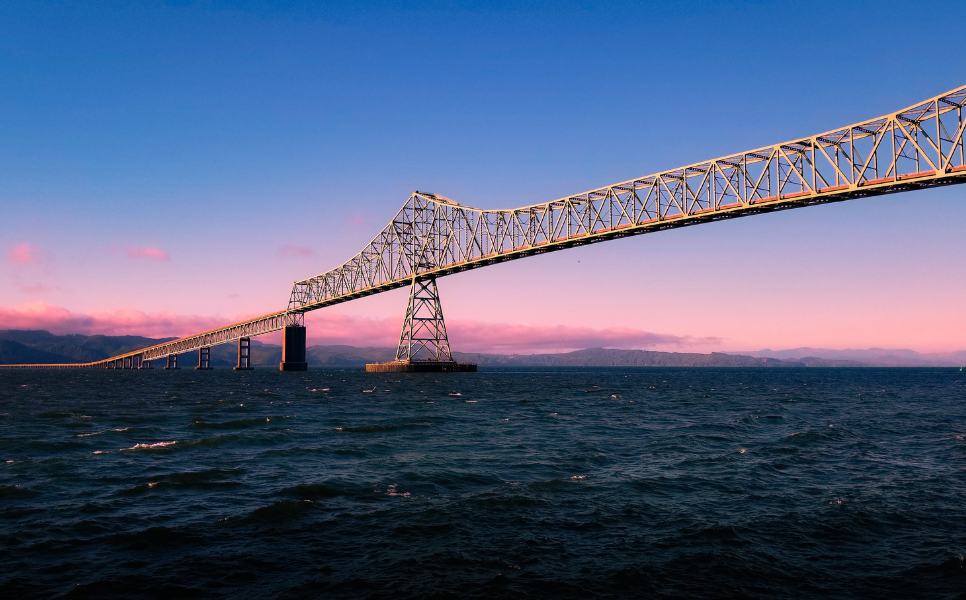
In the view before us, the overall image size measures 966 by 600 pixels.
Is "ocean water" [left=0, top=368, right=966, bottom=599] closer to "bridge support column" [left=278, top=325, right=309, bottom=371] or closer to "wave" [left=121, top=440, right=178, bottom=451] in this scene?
"wave" [left=121, top=440, right=178, bottom=451]

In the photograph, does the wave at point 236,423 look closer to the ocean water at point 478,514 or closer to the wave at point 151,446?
the ocean water at point 478,514

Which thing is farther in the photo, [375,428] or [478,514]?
[375,428]

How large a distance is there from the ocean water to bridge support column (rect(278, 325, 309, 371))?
11961cm

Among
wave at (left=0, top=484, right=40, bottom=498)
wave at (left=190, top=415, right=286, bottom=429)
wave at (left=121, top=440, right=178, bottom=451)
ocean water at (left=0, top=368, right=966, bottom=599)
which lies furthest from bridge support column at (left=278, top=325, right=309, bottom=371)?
wave at (left=0, top=484, right=40, bottom=498)

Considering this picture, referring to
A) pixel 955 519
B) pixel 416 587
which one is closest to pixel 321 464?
pixel 416 587

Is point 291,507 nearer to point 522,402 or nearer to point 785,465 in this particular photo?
point 785,465

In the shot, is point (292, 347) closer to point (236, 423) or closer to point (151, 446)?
point (236, 423)

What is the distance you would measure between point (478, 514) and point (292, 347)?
14084 centimetres

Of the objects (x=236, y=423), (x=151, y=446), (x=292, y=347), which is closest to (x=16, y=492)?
(x=151, y=446)

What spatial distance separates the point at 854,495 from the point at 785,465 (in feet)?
14.5

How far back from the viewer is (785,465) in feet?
69.0

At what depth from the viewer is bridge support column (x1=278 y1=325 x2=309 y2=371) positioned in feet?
479

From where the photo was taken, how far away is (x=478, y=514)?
14.6 metres

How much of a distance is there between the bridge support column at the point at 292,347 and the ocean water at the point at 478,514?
392 feet
